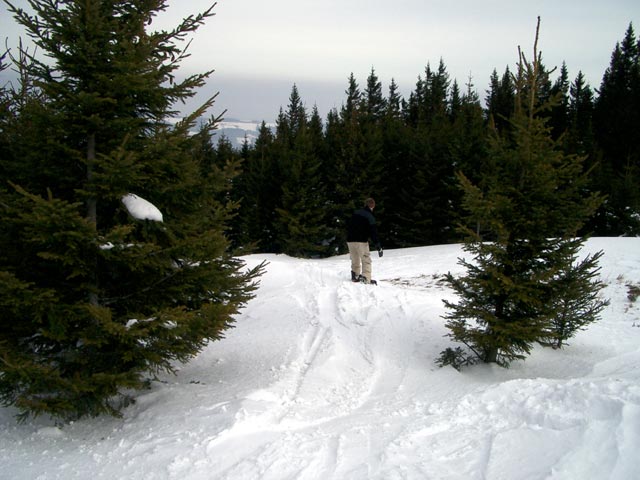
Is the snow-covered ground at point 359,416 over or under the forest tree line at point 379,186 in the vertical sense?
under

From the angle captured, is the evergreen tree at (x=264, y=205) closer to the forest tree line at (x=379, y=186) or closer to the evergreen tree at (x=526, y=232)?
the forest tree line at (x=379, y=186)

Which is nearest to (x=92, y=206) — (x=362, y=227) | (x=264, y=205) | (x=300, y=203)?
(x=362, y=227)

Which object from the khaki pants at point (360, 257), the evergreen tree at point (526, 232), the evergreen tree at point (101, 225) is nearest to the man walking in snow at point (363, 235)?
the khaki pants at point (360, 257)

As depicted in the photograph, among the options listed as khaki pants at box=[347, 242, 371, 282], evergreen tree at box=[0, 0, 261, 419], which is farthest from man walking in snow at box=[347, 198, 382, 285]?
evergreen tree at box=[0, 0, 261, 419]

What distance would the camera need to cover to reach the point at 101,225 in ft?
21.4

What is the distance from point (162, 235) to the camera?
21.6ft

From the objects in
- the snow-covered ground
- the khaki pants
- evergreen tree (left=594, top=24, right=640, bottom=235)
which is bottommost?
the snow-covered ground

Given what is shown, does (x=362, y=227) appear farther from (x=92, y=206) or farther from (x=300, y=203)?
(x=300, y=203)

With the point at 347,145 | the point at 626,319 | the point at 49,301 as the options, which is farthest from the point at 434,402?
the point at 347,145

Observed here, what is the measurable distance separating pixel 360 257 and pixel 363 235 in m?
0.82

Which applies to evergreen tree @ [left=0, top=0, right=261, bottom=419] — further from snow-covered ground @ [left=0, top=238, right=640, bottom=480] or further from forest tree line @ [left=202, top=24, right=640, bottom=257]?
forest tree line @ [left=202, top=24, right=640, bottom=257]

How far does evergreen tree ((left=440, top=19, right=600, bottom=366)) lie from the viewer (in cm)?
686

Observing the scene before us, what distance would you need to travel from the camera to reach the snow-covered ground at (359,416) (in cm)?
438

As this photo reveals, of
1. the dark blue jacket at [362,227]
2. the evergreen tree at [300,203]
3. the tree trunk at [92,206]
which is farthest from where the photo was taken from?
the evergreen tree at [300,203]
